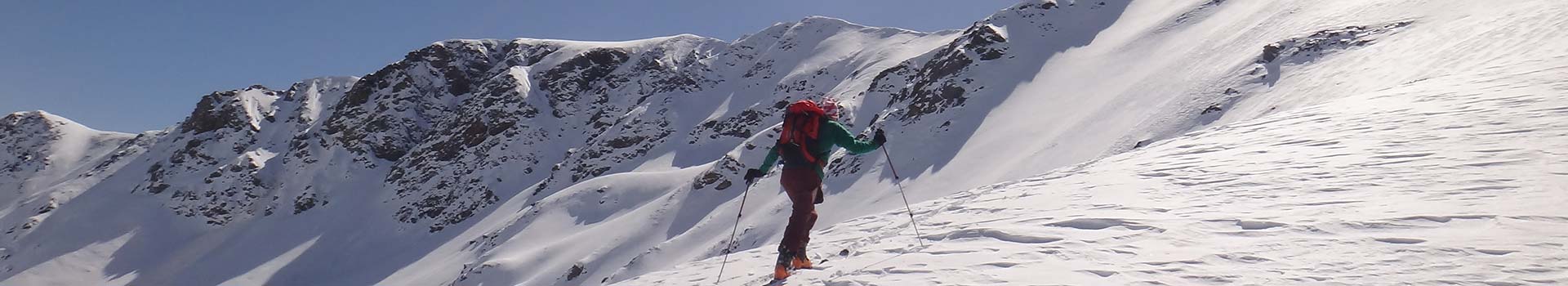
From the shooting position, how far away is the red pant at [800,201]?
22.5 feet

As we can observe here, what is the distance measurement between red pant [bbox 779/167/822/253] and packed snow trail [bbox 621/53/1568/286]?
31 centimetres

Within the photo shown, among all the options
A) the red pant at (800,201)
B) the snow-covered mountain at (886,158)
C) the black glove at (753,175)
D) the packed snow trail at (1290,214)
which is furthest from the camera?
the black glove at (753,175)

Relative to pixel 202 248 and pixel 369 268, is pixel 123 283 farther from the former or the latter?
pixel 369 268

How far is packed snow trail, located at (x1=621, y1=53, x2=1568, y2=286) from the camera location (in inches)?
183

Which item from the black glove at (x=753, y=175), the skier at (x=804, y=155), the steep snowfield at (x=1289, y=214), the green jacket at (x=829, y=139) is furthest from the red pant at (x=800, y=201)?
the black glove at (x=753, y=175)

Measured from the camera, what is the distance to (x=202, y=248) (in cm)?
7788

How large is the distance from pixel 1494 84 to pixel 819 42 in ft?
270

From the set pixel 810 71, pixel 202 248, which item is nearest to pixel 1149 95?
pixel 810 71

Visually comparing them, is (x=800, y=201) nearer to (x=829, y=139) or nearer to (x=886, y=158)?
(x=829, y=139)

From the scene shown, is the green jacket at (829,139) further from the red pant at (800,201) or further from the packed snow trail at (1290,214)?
the packed snow trail at (1290,214)

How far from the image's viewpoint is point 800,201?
6.99 m

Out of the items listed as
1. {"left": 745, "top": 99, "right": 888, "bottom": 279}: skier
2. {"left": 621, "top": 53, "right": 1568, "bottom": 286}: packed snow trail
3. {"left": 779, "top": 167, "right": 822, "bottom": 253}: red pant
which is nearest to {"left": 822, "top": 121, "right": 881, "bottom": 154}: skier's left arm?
{"left": 745, "top": 99, "right": 888, "bottom": 279}: skier

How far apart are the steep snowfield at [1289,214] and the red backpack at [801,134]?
0.98 meters

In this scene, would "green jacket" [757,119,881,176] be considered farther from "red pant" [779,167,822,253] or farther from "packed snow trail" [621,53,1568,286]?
"packed snow trail" [621,53,1568,286]
